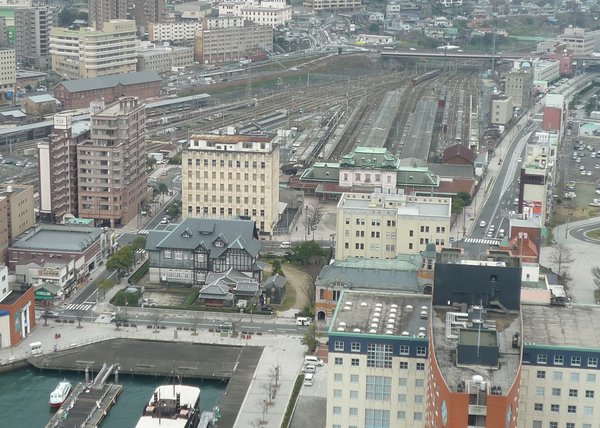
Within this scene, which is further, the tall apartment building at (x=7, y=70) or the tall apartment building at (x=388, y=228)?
the tall apartment building at (x=7, y=70)

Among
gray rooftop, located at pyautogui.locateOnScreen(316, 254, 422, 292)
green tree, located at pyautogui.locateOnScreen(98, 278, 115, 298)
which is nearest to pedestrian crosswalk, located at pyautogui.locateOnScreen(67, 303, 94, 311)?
green tree, located at pyautogui.locateOnScreen(98, 278, 115, 298)

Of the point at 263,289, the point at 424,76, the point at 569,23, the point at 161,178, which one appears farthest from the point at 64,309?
the point at 569,23

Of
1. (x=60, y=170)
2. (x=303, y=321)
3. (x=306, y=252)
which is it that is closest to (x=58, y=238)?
(x=60, y=170)

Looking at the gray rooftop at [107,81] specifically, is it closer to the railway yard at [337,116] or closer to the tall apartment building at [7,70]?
the railway yard at [337,116]

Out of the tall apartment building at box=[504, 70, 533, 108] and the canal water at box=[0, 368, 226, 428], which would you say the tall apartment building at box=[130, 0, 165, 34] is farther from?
the canal water at box=[0, 368, 226, 428]

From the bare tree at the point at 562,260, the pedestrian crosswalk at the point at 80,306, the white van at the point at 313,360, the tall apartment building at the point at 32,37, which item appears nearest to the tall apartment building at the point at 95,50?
the tall apartment building at the point at 32,37

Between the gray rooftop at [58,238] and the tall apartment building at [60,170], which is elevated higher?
the tall apartment building at [60,170]

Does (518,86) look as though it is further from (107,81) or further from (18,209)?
(18,209)

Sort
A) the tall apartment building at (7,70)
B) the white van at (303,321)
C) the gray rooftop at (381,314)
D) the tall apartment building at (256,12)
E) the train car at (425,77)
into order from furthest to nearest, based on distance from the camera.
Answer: the tall apartment building at (256,12) → the train car at (425,77) → the tall apartment building at (7,70) → the white van at (303,321) → the gray rooftop at (381,314)
